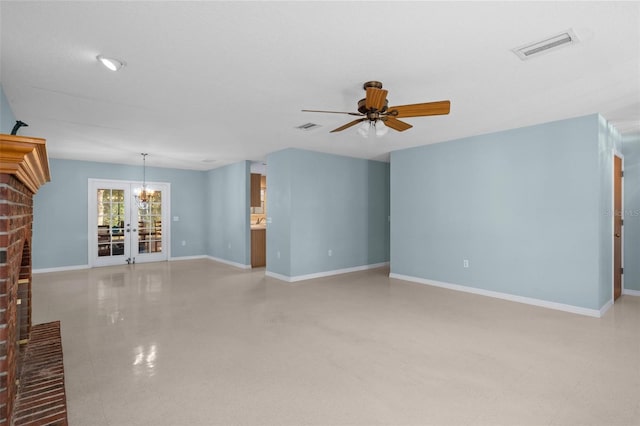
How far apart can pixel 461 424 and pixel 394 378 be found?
2.03ft

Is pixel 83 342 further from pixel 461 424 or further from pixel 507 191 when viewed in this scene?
pixel 507 191

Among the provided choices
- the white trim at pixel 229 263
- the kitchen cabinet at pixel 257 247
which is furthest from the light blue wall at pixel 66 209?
the kitchen cabinet at pixel 257 247

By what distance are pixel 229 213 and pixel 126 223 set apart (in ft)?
8.13

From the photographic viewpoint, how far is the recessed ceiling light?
8.41 feet

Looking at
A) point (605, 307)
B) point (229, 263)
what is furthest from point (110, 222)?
point (605, 307)

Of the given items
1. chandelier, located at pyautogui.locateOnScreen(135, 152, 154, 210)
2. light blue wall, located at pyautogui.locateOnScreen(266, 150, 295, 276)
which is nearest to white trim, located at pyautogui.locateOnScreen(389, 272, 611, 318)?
light blue wall, located at pyautogui.locateOnScreen(266, 150, 295, 276)

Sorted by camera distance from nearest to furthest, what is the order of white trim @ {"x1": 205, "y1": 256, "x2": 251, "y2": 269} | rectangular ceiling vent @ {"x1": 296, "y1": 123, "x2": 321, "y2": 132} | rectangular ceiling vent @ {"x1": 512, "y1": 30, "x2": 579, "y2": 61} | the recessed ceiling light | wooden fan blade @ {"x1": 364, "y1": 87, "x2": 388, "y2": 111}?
rectangular ceiling vent @ {"x1": 512, "y1": 30, "x2": 579, "y2": 61}
the recessed ceiling light
wooden fan blade @ {"x1": 364, "y1": 87, "x2": 388, "y2": 111}
rectangular ceiling vent @ {"x1": 296, "y1": 123, "x2": 321, "y2": 132}
white trim @ {"x1": 205, "y1": 256, "x2": 251, "y2": 269}

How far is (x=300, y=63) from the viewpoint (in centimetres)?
267

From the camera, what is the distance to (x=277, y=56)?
2.55 m

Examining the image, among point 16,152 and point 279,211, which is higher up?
point 16,152

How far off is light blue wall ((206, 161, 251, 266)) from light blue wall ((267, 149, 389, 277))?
1.17 metres

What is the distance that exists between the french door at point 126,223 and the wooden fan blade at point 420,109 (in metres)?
7.12

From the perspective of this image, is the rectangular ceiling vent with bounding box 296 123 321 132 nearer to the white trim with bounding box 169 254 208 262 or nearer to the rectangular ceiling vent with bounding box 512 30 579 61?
the rectangular ceiling vent with bounding box 512 30 579 61

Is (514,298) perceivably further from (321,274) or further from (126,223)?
(126,223)
